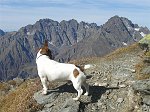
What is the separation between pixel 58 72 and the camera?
19141 millimetres

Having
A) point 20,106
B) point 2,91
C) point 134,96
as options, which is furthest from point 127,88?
point 2,91

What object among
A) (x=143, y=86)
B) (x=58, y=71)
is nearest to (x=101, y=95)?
(x=143, y=86)

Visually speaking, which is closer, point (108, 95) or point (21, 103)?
point (108, 95)

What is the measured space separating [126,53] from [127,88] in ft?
38.4

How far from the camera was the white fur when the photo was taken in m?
18.7

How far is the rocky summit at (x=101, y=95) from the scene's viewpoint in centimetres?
1897

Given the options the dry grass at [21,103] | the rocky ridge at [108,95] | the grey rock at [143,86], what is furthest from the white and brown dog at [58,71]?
the grey rock at [143,86]

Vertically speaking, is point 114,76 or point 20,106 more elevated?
point 114,76

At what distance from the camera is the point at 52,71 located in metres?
19.4

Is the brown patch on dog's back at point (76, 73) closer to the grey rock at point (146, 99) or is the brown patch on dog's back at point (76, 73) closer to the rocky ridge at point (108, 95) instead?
the rocky ridge at point (108, 95)

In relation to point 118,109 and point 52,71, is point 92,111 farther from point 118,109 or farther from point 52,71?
point 52,71

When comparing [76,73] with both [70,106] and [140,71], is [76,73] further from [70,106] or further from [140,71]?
[140,71]

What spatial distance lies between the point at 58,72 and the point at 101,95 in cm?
325

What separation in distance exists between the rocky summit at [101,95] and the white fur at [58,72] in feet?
2.45
